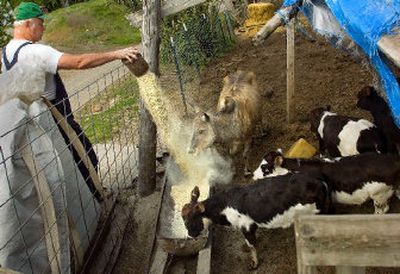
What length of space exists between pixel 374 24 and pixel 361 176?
1764 mm

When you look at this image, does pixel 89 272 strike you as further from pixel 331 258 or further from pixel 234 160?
pixel 331 258

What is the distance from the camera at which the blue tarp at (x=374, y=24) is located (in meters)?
3.97

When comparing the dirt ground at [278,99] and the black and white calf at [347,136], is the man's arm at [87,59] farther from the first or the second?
the black and white calf at [347,136]

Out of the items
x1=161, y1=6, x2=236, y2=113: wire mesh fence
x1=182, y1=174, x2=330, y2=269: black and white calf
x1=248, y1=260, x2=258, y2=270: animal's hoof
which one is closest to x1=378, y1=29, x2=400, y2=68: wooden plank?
x1=182, y1=174, x2=330, y2=269: black and white calf

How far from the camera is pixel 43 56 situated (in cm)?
554

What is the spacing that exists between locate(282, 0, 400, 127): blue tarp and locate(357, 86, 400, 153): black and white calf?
1729 mm

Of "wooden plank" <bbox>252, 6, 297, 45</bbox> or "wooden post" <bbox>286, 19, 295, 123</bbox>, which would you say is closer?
"wooden plank" <bbox>252, 6, 297, 45</bbox>

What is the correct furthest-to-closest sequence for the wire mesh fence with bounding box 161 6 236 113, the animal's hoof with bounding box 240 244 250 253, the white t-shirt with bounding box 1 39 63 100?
the wire mesh fence with bounding box 161 6 236 113 → the animal's hoof with bounding box 240 244 250 253 → the white t-shirt with bounding box 1 39 63 100

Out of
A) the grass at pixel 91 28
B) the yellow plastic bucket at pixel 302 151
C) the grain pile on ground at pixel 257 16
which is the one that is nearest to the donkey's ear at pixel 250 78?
the yellow plastic bucket at pixel 302 151

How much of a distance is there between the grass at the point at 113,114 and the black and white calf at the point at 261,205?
461 centimetres

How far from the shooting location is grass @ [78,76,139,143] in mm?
10602

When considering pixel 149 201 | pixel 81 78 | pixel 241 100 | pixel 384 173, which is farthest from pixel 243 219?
pixel 81 78

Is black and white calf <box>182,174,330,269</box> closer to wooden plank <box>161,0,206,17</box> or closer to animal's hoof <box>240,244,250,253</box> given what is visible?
animal's hoof <box>240,244,250,253</box>

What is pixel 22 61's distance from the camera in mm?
5637
